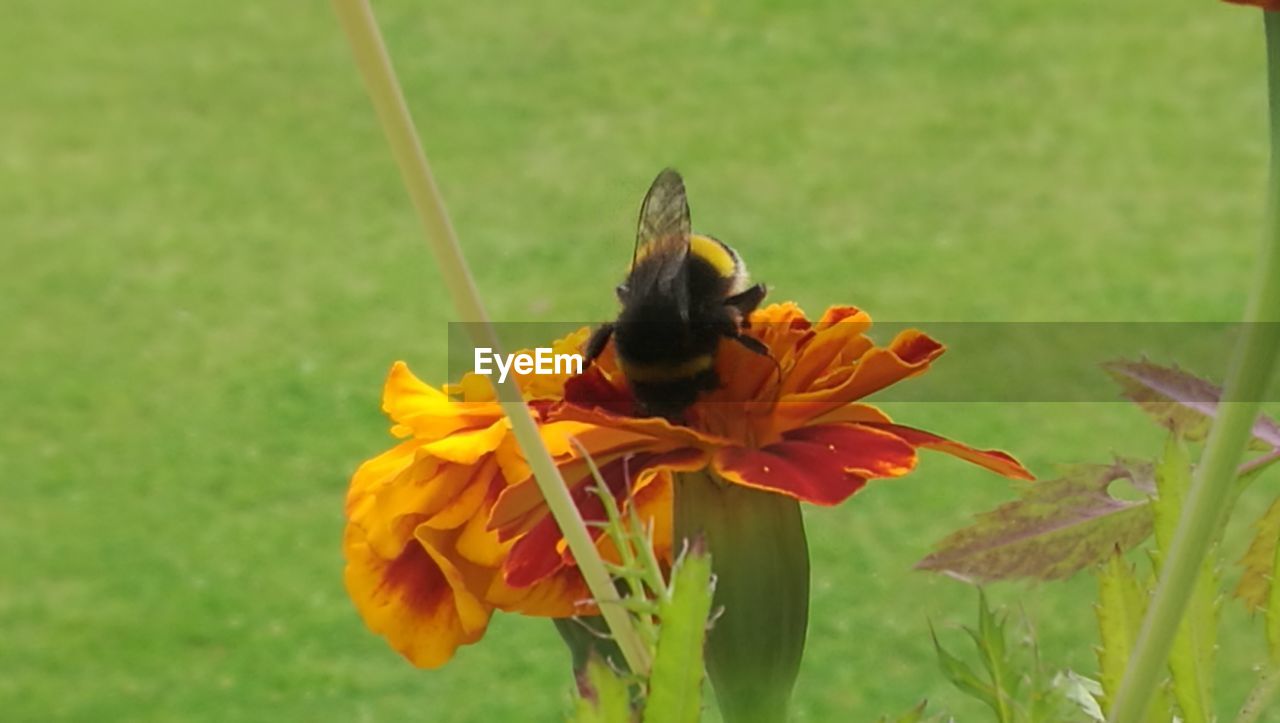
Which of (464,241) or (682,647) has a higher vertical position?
(682,647)

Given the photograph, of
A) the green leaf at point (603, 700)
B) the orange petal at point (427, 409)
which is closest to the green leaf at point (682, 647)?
the green leaf at point (603, 700)

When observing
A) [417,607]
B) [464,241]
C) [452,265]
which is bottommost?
[464,241]

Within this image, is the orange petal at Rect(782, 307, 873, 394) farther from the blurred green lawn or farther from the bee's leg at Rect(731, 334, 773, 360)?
the blurred green lawn

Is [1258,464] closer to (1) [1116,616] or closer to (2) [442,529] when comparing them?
(1) [1116,616]

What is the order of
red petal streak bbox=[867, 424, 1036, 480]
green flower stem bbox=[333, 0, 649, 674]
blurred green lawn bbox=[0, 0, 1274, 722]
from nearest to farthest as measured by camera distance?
green flower stem bbox=[333, 0, 649, 674] → red petal streak bbox=[867, 424, 1036, 480] → blurred green lawn bbox=[0, 0, 1274, 722]

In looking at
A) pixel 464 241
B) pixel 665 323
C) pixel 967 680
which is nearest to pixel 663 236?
pixel 665 323

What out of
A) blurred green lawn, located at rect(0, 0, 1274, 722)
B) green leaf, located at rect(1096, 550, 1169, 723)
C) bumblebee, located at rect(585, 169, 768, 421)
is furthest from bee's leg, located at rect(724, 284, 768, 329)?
blurred green lawn, located at rect(0, 0, 1274, 722)

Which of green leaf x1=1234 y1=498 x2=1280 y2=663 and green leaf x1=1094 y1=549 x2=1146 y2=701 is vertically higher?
green leaf x1=1094 y1=549 x2=1146 y2=701

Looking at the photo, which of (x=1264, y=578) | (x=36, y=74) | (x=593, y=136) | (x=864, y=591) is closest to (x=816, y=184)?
(x=593, y=136)
